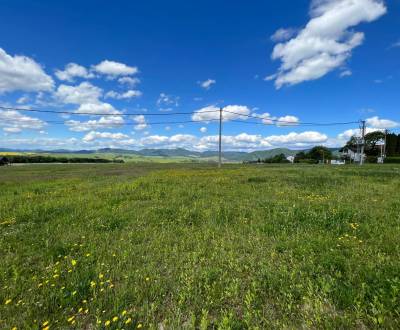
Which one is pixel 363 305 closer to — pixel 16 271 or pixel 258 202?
pixel 16 271

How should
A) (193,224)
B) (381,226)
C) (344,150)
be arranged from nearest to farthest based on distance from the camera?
1. (381,226)
2. (193,224)
3. (344,150)

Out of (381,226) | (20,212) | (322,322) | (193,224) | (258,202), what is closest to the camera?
(322,322)

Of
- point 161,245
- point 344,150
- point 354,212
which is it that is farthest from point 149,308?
point 344,150

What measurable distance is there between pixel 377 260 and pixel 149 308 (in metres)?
4.20

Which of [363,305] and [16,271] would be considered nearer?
[363,305]

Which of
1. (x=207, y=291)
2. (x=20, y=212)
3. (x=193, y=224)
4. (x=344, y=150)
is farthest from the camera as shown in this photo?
(x=344, y=150)

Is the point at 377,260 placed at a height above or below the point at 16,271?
above

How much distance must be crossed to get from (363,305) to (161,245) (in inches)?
159

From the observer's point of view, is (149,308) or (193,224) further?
(193,224)

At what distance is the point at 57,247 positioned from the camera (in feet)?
17.5

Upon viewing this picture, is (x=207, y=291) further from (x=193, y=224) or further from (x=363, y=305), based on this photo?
(x=193, y=224)

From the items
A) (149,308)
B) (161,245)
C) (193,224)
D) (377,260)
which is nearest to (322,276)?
(377,260)

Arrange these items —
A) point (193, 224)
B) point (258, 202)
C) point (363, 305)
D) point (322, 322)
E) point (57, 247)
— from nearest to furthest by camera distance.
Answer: point (322, 322)
point (363, 305)
point (57, 247)
point (193, 224)
point (258, 202)

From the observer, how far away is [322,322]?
297cm
